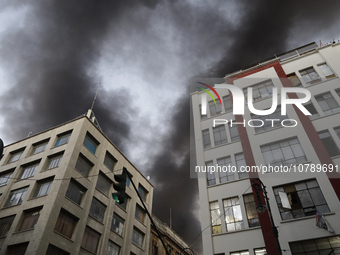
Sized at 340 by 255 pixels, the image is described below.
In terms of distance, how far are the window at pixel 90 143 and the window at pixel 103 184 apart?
13.7 feet

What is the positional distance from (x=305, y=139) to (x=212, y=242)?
12.2m

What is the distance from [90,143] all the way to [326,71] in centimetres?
3294

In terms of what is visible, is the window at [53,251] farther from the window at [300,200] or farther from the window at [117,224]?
the window at [300,200]

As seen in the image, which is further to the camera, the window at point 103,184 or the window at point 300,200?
the window at point 103,184

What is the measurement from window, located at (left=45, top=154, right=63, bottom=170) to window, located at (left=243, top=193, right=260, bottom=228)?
25255mm

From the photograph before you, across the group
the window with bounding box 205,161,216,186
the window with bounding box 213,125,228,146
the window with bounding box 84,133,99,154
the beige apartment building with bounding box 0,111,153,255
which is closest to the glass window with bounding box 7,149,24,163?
the beige apartment building with bounding box 0,111,153,255

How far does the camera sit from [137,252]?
135 feet

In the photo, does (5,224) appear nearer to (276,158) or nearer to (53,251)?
(53,251)

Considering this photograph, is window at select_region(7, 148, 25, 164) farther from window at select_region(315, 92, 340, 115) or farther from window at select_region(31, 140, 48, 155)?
window at select_region(315, 92, 340, 115)

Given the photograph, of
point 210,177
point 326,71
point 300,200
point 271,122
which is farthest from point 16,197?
point 326,71

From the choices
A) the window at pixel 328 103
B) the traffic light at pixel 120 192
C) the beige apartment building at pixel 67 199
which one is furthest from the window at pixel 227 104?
the beige apartment building at pixel 67 199

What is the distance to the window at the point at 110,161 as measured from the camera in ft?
137

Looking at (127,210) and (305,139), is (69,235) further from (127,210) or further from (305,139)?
(305,139)

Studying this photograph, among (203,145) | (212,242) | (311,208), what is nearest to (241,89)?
(203,145)
